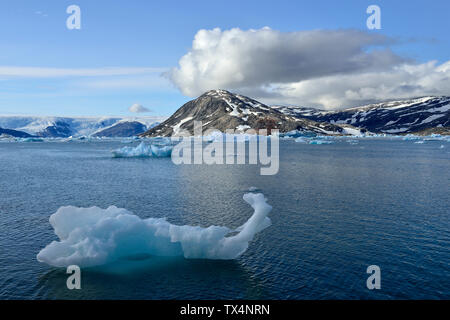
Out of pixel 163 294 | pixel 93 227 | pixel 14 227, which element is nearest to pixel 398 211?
pixel 163 294

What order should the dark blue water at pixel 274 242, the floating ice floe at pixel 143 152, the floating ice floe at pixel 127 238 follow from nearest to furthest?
1. the dark blue water at pixel 274 242
2. the floating ice floe at pixel 127 238
3. the floating ice floe at pixel 143 152

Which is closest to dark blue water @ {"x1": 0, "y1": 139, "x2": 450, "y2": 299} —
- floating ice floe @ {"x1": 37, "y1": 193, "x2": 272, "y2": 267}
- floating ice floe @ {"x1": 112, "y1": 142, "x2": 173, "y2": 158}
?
floating ice floe @ {"x1": 37, "y1": 193, "x2": 272, "y2": 267}

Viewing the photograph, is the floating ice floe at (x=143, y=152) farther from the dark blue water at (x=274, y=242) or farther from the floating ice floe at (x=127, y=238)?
the floating ice floe at (x=127, y=238)

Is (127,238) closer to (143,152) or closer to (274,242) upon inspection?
(274,242)

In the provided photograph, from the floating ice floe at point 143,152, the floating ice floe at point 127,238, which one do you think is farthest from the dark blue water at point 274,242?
the floating ice floe at point 143,152

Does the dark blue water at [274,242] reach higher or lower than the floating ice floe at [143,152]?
lower

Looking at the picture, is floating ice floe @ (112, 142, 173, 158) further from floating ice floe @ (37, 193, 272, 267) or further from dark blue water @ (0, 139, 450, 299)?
floating ice floe @ (37, 193, 272, 267)
